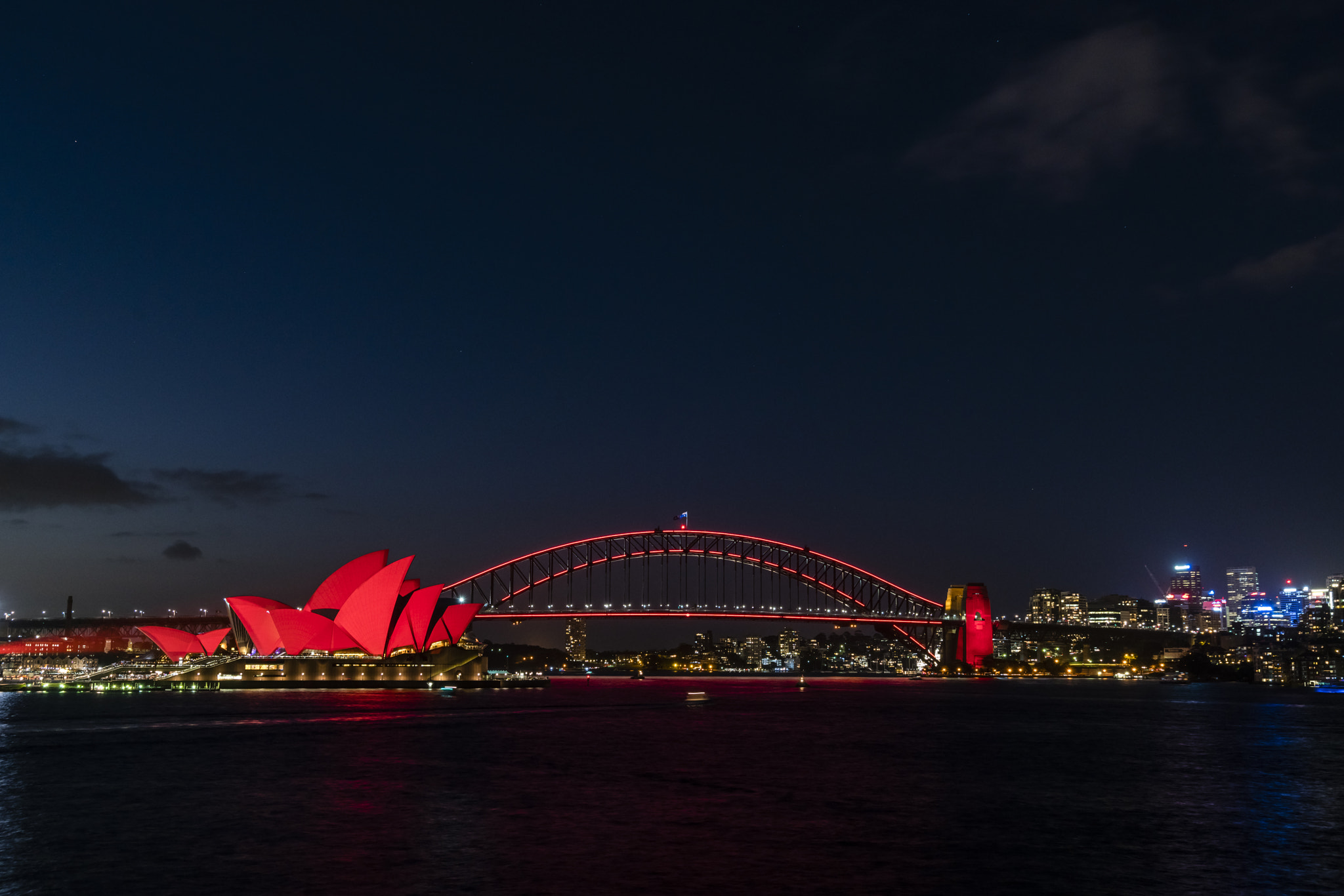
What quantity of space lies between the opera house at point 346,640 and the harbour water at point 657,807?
3155 centimetres

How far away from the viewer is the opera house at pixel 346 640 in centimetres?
8400

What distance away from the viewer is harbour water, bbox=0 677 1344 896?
17.6 meters

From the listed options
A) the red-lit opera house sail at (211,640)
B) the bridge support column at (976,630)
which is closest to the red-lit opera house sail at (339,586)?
the red-lit opera house sail at (211,640)

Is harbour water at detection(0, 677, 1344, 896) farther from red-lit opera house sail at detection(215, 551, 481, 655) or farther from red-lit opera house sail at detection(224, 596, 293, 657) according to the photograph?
red-lit opera house sail at detection(224, 596, 293, 657)

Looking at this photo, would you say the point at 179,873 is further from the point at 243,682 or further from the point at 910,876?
the point at 243,682

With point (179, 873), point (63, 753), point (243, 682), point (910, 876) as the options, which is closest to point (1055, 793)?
point (910, 876)

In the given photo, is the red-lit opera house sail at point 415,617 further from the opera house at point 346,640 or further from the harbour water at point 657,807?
the harbour water at point 657,807

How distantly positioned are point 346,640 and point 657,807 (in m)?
66.7

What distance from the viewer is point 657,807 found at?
80.1 feet

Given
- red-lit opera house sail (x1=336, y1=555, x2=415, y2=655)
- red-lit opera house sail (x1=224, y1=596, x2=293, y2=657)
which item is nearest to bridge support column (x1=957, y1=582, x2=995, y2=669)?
red-lit opera house sail (x1=336, y1=555, x2=415, y2=655)

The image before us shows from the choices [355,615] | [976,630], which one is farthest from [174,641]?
[976,630]

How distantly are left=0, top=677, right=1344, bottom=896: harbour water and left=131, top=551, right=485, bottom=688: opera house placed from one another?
31.6 meters

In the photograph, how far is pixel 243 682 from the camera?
88312 mm

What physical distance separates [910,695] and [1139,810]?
63.3 m
